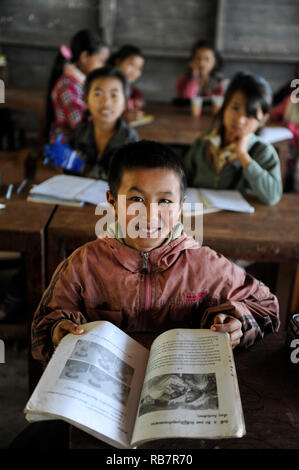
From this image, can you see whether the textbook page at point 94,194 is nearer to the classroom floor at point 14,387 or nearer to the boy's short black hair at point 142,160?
the boy's short black hair at point 142,160

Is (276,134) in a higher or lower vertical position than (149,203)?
lower

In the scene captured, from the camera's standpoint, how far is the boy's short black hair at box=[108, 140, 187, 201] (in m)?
1.03

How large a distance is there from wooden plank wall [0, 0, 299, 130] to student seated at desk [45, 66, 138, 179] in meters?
2.92

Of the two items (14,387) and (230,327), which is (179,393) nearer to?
(230,327)

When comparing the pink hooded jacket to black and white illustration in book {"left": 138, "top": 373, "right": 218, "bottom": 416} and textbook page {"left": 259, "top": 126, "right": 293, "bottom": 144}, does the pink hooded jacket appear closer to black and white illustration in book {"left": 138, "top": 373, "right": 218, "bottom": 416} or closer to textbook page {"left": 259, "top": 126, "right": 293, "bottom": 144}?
black and white illustration in book {"left": 138, "top": 373, "right": 218, "bottom": 416}

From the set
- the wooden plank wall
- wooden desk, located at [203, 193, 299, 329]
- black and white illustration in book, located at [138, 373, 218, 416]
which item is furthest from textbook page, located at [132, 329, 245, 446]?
the wooden plank wall

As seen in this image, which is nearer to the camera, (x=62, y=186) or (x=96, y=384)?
(x=96, y=384)

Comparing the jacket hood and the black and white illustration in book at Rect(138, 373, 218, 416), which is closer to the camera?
the black and white illustration in book at Rect(138, 373, 218, 416)

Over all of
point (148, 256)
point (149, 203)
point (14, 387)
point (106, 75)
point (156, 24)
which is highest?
point (156, 24)

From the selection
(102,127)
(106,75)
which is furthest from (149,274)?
(106,75)

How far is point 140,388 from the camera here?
0.79 metres

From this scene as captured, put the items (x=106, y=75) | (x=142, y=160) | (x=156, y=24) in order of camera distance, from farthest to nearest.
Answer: (x=156, y=24) → (x=106, y=75) → (x=142, y=160)

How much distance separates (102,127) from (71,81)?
2.88ft

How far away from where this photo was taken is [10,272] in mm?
2562
